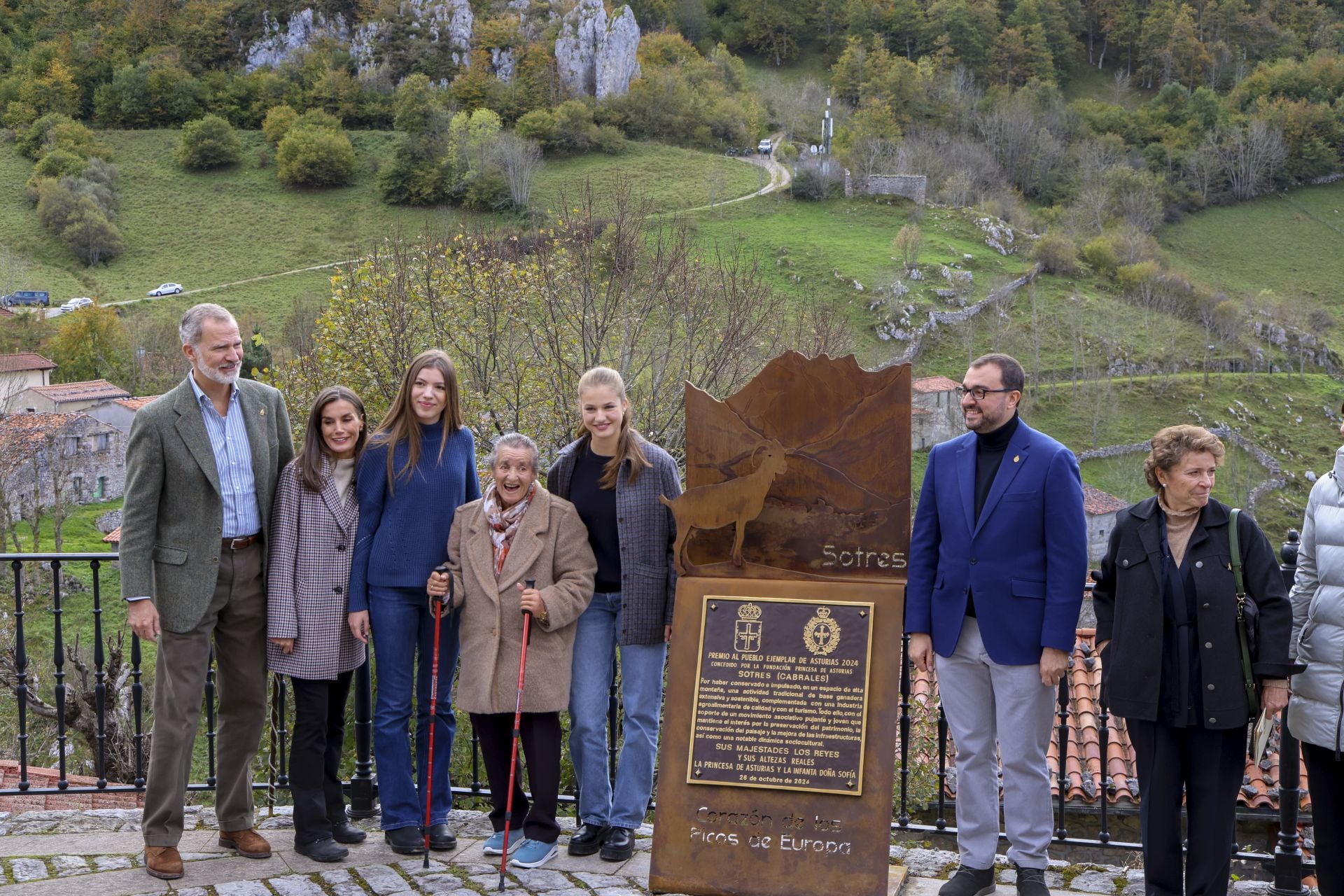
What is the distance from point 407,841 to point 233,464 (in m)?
1.58

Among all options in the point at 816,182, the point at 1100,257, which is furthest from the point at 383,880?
the point at 816,182

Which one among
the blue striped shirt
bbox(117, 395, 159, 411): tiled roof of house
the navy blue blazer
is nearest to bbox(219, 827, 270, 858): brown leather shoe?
the blue striped shirt

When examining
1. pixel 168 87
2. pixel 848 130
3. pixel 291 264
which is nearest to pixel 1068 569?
pixel 291 264

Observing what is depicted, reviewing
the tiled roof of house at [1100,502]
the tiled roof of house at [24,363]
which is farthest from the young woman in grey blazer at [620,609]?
the tiled roof of house at [24,363]

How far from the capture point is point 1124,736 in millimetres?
9477

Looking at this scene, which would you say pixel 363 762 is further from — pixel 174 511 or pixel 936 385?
pixel 936 385

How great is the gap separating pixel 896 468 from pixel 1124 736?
6254mm

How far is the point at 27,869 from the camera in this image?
14.7 ft

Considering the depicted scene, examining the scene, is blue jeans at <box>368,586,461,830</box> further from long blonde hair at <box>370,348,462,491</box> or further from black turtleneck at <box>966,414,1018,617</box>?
black turtleneck at <box>966,414,1018,617</box>

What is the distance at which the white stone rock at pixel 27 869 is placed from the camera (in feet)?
14.5

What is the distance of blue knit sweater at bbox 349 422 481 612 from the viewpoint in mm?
4551

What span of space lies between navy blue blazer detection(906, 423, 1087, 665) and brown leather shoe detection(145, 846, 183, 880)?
2.85m

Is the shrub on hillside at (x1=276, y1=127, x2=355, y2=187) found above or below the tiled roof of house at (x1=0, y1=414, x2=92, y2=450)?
above

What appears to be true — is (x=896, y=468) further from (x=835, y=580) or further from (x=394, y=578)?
(x=394, y=578)
